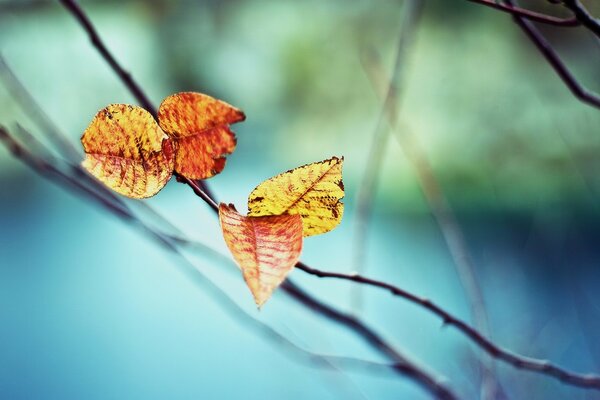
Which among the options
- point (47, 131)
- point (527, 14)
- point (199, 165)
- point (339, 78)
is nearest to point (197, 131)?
point (199, 165)

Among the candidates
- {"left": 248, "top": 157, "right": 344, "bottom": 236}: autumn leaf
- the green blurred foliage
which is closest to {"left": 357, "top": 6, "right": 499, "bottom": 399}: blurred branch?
{"left": 248, "top": 157, "right": 344, "bottom": 236}: autumn leaf

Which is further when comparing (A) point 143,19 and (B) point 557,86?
(A) point 143,19

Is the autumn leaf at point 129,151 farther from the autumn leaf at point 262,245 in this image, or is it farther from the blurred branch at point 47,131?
the blurred branch at point 47,131

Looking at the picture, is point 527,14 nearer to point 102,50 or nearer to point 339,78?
point 102,50

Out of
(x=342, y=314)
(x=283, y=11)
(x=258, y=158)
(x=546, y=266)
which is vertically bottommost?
(x=258, y=158)

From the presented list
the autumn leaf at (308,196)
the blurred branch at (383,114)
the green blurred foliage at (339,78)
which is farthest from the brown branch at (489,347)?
the green blurred foliage at (339,78)

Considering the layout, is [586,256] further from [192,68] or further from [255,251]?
[255,251]

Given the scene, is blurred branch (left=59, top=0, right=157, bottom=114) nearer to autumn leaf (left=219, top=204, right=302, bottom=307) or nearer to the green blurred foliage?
autumn leaf (left=219, top=204, right=302, bottom=307)

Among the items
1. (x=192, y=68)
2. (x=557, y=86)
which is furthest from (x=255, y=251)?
(x=192, y=68)

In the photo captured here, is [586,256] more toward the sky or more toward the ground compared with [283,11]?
more toward the ground
